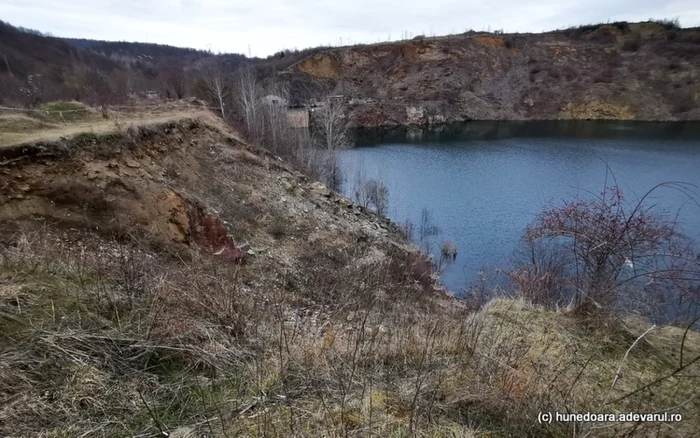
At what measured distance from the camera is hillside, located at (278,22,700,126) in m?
49.9

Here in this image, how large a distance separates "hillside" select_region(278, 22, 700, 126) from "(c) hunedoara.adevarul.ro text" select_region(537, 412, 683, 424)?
4960 cm

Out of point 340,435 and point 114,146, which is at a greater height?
point 114,146

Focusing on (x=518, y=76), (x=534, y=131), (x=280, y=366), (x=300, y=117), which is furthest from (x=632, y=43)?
(x=280, y=366)

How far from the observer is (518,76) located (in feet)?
189

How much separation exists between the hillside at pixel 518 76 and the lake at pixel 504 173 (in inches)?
371

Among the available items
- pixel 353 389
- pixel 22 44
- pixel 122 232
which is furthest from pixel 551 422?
pixel 22 44

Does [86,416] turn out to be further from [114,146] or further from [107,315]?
[114,146]

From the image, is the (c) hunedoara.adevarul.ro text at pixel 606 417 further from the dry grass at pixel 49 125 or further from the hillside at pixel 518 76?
the hillside at pixel 518 76

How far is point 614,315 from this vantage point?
338cm

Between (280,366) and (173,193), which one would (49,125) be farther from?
(280,366)

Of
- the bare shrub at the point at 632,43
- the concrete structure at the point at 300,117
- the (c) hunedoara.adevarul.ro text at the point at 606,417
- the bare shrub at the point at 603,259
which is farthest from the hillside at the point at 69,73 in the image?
the bare shrub at the point at 632,43

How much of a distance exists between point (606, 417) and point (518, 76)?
65368 millimetres

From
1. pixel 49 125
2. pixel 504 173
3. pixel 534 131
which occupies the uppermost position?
pixel 534 131

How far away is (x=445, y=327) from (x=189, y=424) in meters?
2.35
